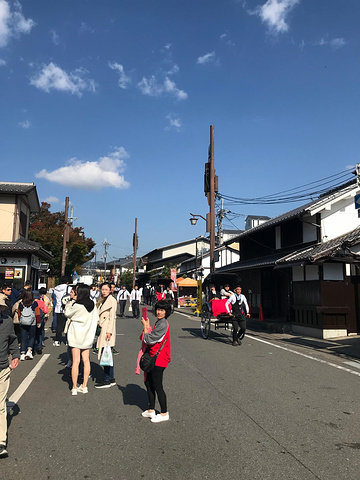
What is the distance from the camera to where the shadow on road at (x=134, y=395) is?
224 inches

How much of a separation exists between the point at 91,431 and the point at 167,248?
176ft

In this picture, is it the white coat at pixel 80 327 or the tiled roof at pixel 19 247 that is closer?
the white coat at pixel 80 327

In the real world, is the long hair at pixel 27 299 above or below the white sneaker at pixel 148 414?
above

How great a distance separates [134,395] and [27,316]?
3.82 metres

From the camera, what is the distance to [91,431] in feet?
14.8

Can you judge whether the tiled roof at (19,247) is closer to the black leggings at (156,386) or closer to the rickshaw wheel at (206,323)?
the rickshaw wheel at (206,323)

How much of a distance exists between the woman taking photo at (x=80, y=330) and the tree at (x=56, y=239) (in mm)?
32519

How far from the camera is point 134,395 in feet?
20.1

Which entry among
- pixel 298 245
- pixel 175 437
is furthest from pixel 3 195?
pixel 175 437

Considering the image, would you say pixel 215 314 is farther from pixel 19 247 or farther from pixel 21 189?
pixel 21 189

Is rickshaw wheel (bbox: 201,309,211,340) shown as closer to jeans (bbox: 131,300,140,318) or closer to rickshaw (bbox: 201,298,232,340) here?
rickshaw (bbox: 201,298,232,340)

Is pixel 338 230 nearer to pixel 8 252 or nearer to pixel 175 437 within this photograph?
pixel 175 437

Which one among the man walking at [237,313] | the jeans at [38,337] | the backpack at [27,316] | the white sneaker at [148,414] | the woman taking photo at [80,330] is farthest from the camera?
the man walking at [237,313]

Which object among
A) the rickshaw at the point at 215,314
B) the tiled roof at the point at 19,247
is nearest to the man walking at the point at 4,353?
the rickshaw at the point at 215,314
